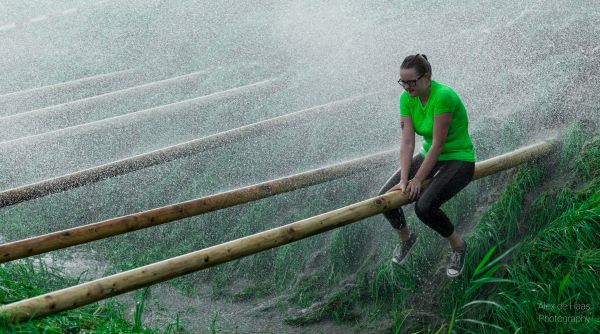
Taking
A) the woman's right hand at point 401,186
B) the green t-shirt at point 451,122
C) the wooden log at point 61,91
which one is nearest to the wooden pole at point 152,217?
the woman's right hand at point 401,186

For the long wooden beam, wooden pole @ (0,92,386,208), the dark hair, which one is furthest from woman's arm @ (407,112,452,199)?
the long wooden beam

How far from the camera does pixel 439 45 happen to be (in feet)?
25.8

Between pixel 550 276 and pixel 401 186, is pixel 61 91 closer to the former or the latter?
pixel 401 186

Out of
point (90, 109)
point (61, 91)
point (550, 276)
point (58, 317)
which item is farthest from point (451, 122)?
point (61, 91)

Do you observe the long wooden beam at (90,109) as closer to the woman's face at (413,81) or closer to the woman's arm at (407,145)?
the woman's arm at (407,145)

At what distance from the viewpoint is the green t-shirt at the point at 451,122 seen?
3613mm

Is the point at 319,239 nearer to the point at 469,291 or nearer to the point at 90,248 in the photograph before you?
the point at 469,291

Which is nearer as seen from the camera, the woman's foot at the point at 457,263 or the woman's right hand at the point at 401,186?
the woman's right hand at the point at 401,186

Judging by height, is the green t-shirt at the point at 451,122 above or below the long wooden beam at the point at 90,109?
above

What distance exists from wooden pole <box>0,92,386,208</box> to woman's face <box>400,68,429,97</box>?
117 inches

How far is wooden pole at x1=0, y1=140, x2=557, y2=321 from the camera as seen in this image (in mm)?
3043

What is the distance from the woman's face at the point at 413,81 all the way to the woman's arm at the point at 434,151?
0.60ft

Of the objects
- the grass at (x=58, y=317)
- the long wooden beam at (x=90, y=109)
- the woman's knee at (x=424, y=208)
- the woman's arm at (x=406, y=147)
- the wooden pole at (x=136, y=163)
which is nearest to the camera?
the grass at (x=58, y=317)

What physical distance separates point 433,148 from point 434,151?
0.02 metres
